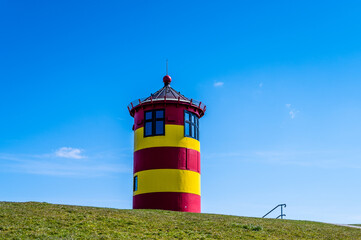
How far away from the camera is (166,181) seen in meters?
30.6

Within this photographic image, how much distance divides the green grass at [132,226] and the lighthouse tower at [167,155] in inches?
195

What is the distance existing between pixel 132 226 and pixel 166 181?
9968 millimetres

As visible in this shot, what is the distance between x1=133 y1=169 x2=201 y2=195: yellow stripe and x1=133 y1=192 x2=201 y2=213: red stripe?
0.28 metres

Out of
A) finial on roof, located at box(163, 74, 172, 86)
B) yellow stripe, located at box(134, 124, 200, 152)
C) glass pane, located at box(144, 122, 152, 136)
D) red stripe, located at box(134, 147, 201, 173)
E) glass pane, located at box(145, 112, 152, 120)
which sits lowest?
red stripe, located at box(134, 147, 201, 173)

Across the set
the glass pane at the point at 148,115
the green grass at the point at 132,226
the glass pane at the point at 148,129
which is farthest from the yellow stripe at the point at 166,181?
the green grass at the point at 132,226

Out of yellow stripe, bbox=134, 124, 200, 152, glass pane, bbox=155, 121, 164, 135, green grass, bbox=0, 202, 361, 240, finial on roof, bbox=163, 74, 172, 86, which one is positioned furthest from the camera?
finial on roof, bbox=163, 74, 172, 86

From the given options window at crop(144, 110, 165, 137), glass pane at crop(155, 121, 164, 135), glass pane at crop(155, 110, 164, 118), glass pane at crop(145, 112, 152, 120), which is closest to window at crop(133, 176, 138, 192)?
window at crop(144, 110, 165, 137)

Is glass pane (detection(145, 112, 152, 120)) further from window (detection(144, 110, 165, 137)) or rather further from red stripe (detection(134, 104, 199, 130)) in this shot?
red stripe (detection(134, 104, 199, 130))

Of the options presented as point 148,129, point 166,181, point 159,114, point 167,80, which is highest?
point 167,80

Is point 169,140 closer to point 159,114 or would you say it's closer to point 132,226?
point 159,114

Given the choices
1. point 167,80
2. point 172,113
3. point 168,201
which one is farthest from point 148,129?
point 168,201

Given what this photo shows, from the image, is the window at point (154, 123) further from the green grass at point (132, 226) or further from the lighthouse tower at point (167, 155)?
the green grass at point (132, 226)

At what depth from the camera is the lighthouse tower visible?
30.7 m

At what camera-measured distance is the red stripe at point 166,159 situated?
3102cm
